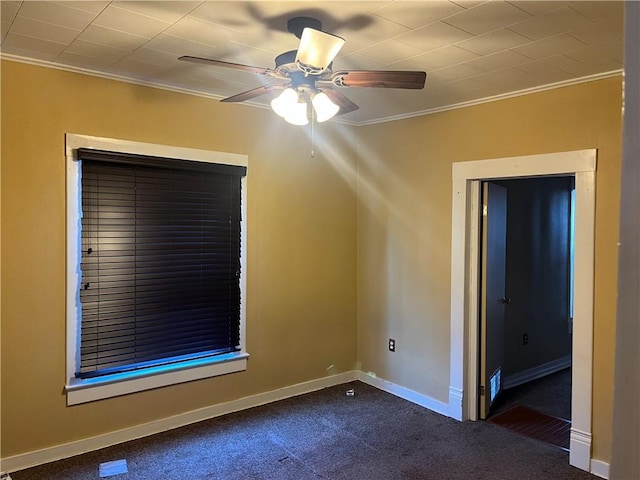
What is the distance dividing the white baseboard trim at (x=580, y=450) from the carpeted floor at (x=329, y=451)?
0.06 m

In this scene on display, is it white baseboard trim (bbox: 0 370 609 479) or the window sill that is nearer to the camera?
white baseboard trim (bbox: 0 370 609 479)

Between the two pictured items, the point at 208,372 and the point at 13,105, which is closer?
the point at 13,105

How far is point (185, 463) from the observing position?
9.60 feet

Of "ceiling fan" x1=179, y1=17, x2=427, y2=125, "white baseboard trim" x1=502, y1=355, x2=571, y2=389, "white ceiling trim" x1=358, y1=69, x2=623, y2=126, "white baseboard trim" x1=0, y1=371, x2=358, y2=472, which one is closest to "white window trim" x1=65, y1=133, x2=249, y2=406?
"white baseboard trim" x1=0, y1=371, x2=358, y2=472

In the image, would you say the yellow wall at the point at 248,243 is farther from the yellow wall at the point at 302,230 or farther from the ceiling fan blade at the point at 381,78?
the ceiling fan blade at the point at 381,78

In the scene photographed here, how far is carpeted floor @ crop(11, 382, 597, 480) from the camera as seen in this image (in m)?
2.85

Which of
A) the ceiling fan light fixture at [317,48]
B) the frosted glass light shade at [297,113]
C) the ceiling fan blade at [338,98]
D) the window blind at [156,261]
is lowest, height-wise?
the window blind at [156,261]

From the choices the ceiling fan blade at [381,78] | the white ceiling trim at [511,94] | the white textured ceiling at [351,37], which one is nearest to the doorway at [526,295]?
the white ceiling trim at [511,94]

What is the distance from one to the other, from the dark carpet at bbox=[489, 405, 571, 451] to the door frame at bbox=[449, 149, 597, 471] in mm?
272

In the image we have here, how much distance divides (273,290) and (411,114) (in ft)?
6.09

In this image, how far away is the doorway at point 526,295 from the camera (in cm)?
372

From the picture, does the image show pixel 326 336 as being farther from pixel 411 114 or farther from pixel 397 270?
pixel 411 114

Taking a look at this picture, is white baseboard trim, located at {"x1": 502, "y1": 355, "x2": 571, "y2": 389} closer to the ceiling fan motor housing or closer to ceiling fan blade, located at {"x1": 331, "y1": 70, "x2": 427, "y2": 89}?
ceiling fan blade, located at {"x1": 331, "y1": 70, "x2": 427, "y2": 89}

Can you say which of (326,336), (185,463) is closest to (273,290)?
(326,336)
